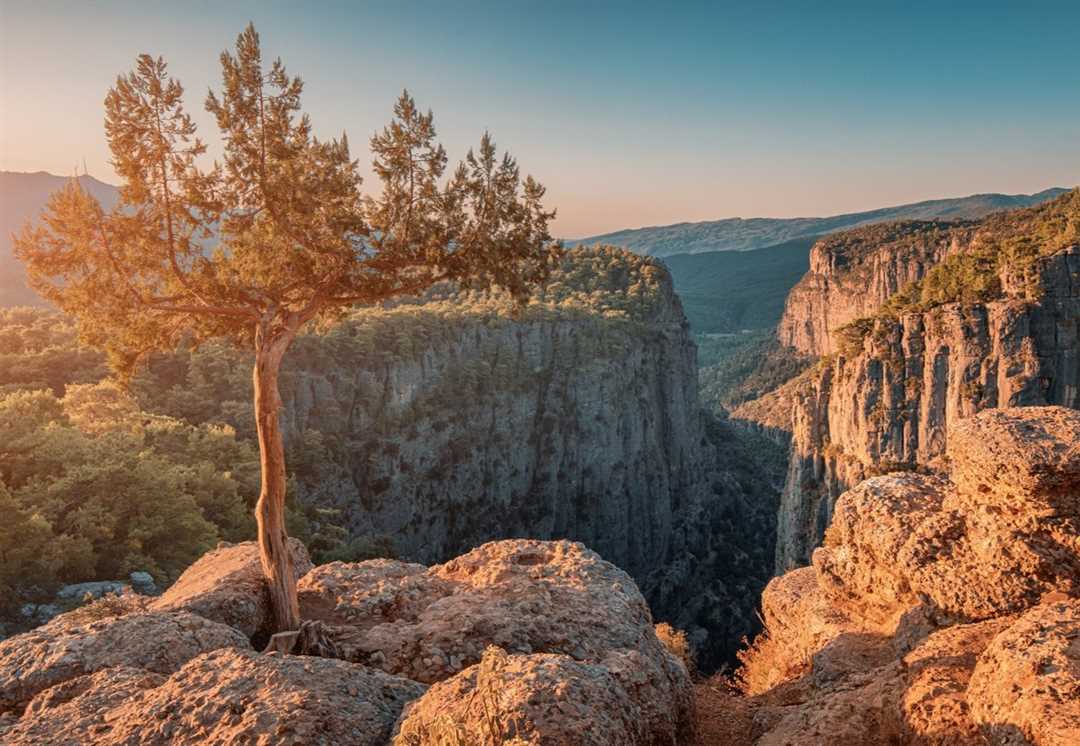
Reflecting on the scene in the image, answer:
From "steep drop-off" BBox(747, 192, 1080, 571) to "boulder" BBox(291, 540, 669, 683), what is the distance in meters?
35.0

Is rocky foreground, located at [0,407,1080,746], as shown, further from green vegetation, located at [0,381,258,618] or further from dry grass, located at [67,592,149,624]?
green vegetation, located at [0,381,258,618]

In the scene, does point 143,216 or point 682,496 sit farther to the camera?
point 682,496

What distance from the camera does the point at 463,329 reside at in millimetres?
69125

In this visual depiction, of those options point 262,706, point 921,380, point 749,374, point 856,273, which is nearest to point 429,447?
point 921,380

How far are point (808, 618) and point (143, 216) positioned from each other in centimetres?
1211

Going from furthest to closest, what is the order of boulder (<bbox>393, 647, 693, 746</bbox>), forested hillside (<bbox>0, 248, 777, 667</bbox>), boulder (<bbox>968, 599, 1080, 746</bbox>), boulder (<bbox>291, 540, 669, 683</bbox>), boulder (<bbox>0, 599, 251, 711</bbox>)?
forested hillside (<bbox>0, 248, 777, 667</bbox>)
boulder (<bbox>291, 540, 669, 683</bbox>)
boulder (<bbox>0, 599, 251, 711</bbox>)
boulder (<bbox>393, 647, 693, 746</bbox>)
boulder (<bbox>968, 599, 1080, 746</bbox>)

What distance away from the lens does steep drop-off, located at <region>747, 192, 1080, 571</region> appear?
4919cm

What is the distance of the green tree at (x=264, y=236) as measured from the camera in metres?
8.10

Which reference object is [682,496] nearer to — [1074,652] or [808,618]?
[808,618]

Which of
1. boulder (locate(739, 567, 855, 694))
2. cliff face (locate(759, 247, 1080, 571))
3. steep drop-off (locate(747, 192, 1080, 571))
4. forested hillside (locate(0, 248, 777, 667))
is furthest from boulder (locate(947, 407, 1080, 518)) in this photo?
cliff face (locate(759, 247, 1080, 571))

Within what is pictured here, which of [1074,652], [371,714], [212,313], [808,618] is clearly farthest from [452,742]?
[808,618]

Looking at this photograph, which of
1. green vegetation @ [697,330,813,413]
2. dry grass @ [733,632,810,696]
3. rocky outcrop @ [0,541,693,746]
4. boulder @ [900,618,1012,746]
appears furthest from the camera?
green vegetation @ [697,330,813,413]

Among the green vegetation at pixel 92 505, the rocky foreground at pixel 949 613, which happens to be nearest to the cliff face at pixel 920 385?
the rocky foreground at pixel 949 613

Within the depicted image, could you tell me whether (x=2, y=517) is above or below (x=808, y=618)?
above
